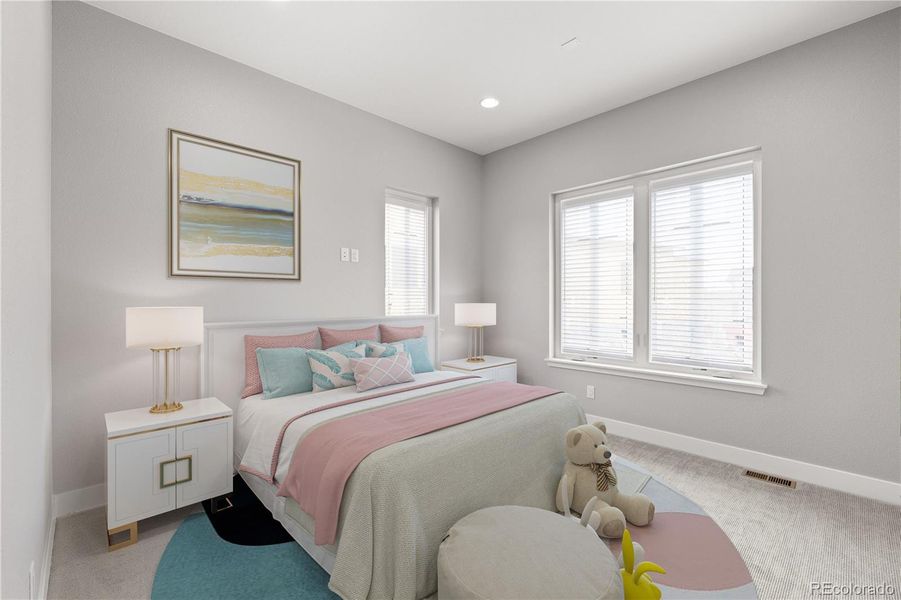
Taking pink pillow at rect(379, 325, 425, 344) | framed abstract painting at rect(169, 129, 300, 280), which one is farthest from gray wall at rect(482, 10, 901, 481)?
framed abstract painting at rect(169, 129, 300, 280)

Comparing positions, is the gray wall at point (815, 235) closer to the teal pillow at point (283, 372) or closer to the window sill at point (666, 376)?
the window sill at point (666, 376)

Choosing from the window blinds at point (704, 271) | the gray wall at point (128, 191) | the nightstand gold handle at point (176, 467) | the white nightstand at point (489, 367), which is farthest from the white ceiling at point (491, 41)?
the nightstand gold handle at point (176, 467)

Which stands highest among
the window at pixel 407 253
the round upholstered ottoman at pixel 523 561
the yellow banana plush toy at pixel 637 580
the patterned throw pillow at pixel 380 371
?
the window at pixel 407 253

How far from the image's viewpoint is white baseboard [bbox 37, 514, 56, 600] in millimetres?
1643

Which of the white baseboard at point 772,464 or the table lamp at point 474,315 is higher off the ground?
the table lamp at point 474,315

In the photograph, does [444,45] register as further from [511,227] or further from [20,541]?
[20,541]

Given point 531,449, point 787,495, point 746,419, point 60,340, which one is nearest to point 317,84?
point 60,340

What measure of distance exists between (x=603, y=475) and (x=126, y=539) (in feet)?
8.17

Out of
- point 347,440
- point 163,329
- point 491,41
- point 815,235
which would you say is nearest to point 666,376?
point 815,235

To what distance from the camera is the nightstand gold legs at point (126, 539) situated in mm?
2012

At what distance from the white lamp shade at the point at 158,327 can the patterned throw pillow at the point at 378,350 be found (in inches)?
47.7

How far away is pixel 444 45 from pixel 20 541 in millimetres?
3214

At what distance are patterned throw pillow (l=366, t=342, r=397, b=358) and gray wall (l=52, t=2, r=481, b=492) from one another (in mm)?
619

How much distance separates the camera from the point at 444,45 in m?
2.81
